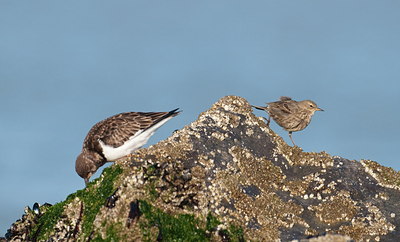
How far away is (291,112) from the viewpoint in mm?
19094

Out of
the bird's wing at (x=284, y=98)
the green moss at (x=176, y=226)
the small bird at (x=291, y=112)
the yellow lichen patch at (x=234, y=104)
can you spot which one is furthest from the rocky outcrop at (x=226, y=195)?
the bird's wing at (x=284, y=98)

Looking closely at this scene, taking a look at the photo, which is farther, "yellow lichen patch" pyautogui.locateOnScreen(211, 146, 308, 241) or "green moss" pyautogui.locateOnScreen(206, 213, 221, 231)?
"yellow lichen patch" pyautogui.locateOnScreen(211, 146, 308, 241)

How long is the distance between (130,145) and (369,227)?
709 centimetres

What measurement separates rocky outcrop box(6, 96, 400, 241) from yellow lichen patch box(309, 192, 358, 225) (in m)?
0.02

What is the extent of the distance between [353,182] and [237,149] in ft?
10.3

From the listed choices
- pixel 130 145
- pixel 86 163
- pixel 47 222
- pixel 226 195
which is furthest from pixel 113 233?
pixel 86 163

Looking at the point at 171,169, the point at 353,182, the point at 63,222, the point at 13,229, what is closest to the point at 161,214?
the point at 171,169

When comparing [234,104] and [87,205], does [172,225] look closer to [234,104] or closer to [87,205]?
[87,205]

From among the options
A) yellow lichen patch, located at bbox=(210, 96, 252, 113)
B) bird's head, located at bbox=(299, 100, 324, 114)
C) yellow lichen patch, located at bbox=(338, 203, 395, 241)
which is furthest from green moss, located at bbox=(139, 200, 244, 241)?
bird's head, located at bbox=(299, 100, 324, 114)

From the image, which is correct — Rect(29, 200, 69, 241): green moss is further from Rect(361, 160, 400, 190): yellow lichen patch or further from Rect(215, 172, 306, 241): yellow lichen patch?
Rect(361, 160, 400, 190): yellow lichen patch

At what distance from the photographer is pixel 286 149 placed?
14273 mm

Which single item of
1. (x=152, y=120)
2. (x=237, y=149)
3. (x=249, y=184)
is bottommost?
(x=249, y=184)

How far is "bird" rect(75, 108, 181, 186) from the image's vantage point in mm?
15641

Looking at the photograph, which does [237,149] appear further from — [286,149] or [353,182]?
[353,182]
